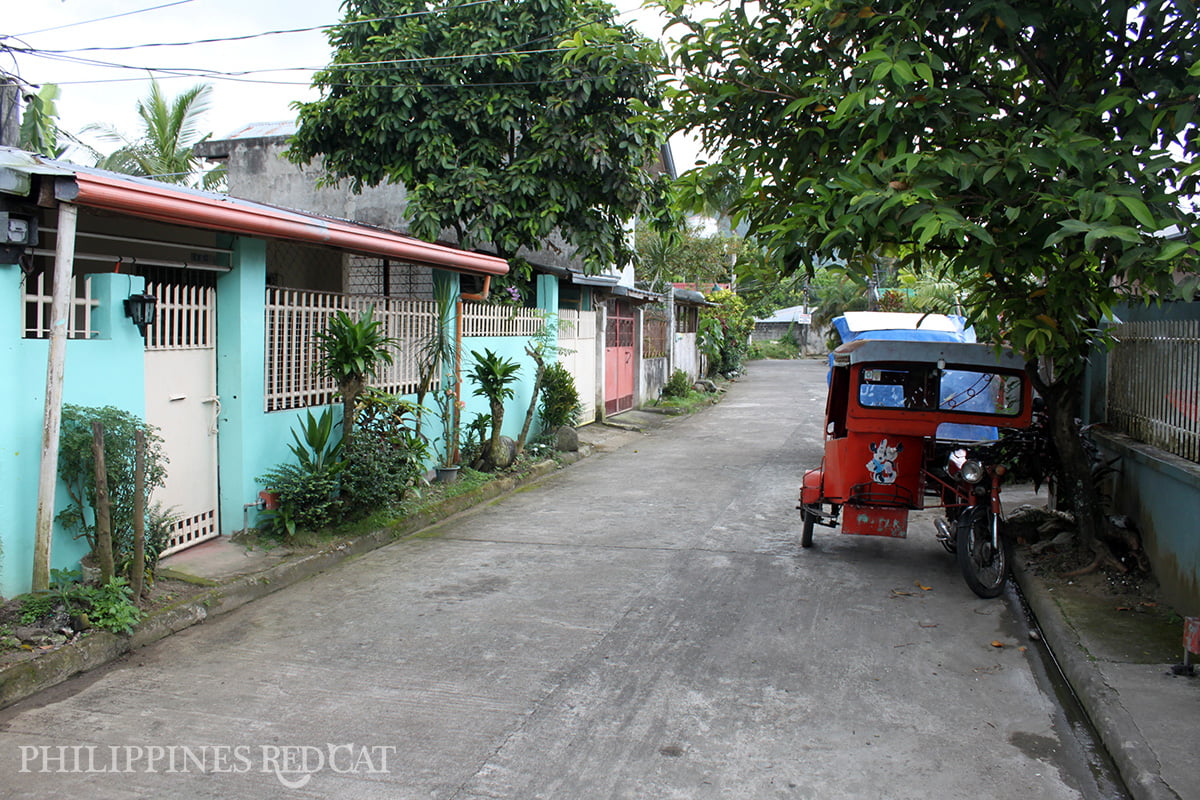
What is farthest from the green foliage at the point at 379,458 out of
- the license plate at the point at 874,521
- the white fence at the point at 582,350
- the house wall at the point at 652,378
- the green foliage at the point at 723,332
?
the green foliage at the point at 723,332

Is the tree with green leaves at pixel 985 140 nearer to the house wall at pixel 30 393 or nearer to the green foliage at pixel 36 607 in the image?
the house wall at pixel 30 393


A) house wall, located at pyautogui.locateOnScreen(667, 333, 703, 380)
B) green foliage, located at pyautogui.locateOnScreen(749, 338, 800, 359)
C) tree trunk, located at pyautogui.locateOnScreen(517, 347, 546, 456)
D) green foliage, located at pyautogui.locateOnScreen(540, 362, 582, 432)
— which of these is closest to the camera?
tree trunk, located at pyautogui.locateOnScreen(517, 347, 546, 456)

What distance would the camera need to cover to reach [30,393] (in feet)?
17.6

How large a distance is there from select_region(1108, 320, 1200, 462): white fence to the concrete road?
5.74 ft

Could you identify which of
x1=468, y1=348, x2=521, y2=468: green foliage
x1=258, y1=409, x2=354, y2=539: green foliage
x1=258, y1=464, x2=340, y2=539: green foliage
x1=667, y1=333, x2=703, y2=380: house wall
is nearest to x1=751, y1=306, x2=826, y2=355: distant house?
x1=667, y1=333, x2=703, y2=380: house wall

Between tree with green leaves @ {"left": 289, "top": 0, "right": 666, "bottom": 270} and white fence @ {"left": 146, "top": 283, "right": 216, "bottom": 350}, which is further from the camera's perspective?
tree with green leaves @ {"left": 289, "top": 0, "right": 666, "bottom": 270}

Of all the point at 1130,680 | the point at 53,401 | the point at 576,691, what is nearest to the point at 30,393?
the point at 53,401

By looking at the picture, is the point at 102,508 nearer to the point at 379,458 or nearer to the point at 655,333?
the point at 379,458

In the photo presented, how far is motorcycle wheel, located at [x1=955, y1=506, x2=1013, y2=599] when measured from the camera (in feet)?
21.6

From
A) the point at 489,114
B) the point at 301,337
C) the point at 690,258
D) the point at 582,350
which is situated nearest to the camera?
the point at 301,337

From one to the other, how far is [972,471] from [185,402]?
19.7ft

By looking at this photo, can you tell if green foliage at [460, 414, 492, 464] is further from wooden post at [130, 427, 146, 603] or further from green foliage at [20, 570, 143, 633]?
green foliage at [20, 570, 143, 633]

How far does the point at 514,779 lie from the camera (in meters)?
3.78

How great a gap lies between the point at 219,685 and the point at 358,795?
158 cm
